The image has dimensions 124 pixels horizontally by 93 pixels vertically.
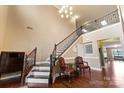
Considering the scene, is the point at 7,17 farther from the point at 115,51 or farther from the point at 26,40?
the point at 115,51

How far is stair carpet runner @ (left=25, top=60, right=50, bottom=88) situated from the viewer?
12.8 feet

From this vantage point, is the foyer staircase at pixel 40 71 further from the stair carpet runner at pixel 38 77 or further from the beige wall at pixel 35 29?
the beige wall at pixel 35 29

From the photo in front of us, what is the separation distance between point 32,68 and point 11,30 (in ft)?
6.61

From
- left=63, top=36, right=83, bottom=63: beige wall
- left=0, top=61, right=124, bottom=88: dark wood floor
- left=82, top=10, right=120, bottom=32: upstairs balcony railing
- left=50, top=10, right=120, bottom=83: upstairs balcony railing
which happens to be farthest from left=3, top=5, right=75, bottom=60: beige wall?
left=0, top=61, right=124, bottom=88: dark wood floor

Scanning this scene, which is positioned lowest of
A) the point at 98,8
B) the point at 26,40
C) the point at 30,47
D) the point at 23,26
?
the point at 30,47

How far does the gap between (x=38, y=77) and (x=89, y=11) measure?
6.23 meters

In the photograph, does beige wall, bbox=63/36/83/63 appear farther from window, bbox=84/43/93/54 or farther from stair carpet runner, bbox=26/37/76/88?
stair carpet runner, bbox=26/37/76/88

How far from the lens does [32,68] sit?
4.73m

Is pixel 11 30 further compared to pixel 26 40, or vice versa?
pixel 26 40

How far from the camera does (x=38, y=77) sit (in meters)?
4.06

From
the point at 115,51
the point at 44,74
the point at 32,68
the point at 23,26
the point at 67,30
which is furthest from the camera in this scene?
→ the point at 115,51

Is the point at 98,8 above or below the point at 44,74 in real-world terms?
above
